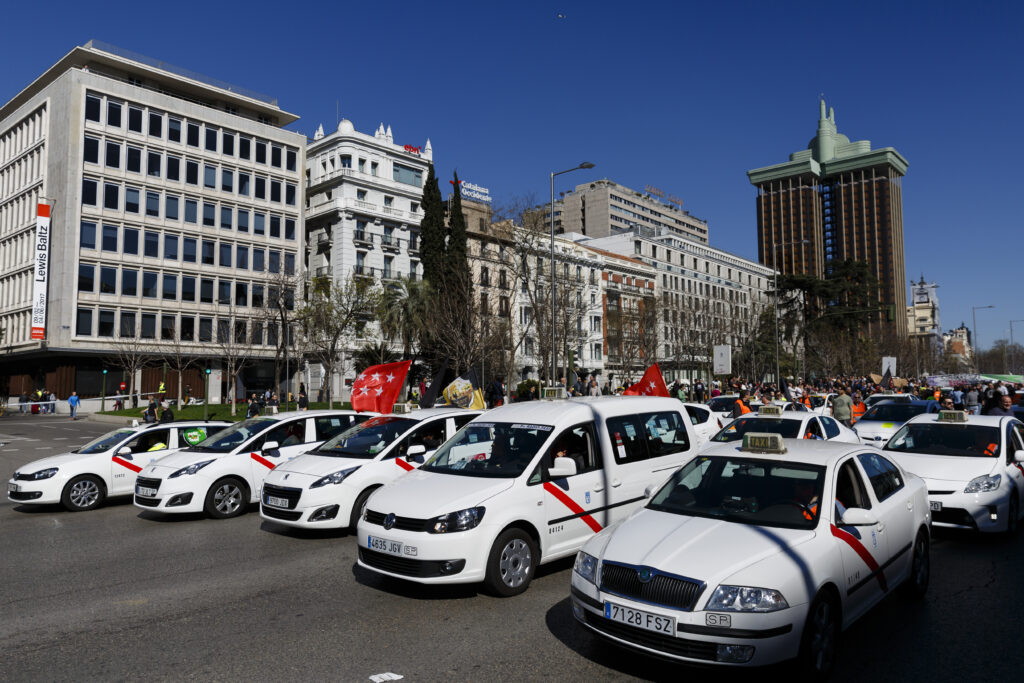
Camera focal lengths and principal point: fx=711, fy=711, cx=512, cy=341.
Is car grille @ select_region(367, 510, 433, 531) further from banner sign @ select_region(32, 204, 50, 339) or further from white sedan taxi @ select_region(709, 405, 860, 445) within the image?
banner sign @ select_region(32, 204, 50, 339)

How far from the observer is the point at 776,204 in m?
158

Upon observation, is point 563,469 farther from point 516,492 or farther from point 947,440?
point 947,440

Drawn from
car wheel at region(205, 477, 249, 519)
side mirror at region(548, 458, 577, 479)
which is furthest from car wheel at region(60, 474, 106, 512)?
side mirror at region(548, 458, 577, 479)

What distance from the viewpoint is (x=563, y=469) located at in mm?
6832

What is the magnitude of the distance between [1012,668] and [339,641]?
4.64m

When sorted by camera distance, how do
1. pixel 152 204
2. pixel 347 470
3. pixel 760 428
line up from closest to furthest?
pixel 347 470
pixel 760 428
pixel 152 204

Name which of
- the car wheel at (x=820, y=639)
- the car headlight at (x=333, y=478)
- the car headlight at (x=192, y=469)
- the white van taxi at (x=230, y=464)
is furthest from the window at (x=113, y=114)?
the car wheel at (x=820, y=639)

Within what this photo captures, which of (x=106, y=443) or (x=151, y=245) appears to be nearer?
(x=106, y=443)

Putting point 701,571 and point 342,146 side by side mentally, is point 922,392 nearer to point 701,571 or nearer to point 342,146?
point 701,571

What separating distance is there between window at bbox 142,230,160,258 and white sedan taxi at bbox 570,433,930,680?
171ft

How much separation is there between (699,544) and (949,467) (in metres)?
5.67

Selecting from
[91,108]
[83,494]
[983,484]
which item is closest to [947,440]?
[983,484]

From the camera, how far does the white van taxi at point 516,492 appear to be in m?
6.20

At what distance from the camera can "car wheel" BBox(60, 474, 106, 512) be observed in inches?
450
